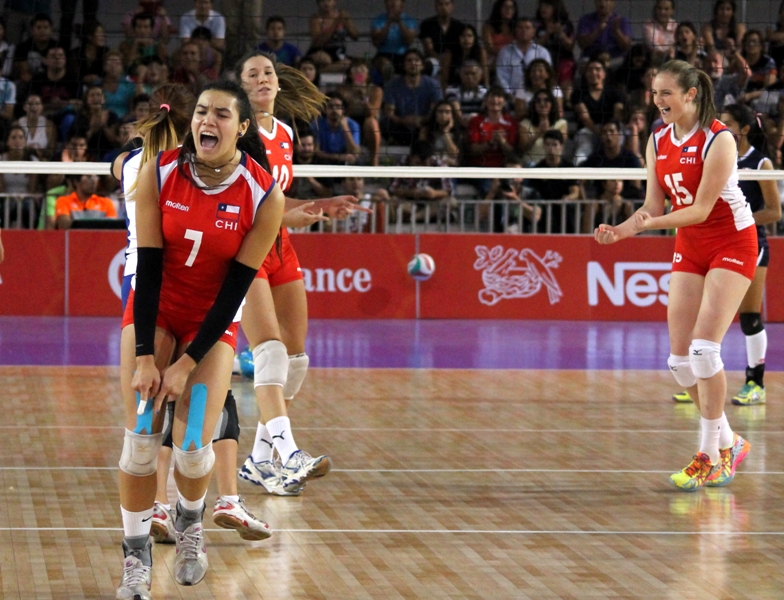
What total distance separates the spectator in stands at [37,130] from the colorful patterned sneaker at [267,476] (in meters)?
7.95

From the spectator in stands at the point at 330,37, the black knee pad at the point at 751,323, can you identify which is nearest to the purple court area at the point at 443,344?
the black knee pad at the point at 751,323

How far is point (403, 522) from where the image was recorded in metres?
4.91

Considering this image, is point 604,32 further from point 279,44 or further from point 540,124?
point 279,44

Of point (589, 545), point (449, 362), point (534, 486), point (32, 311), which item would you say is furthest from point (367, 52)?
point (589, 545)

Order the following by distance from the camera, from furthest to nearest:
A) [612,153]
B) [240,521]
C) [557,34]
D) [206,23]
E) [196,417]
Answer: [557,34]
[206,23]
[612,153]
[240,521]
[196,417]

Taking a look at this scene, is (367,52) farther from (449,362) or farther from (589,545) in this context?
(589,545)

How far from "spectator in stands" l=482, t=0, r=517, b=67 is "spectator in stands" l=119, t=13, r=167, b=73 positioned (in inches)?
145

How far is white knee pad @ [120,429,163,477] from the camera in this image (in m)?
3.83

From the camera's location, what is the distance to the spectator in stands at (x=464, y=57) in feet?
43.8

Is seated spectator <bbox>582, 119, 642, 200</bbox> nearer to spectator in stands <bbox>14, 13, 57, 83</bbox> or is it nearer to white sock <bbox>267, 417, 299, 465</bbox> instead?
spectator in stands <bbox>14, 13, 57, 83</bbox>

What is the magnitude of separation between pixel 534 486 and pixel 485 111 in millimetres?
7848

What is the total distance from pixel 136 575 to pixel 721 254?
3214 mm

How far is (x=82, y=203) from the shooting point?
12.6 metres

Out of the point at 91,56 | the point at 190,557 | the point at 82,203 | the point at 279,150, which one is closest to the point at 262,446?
the point at 279,150
